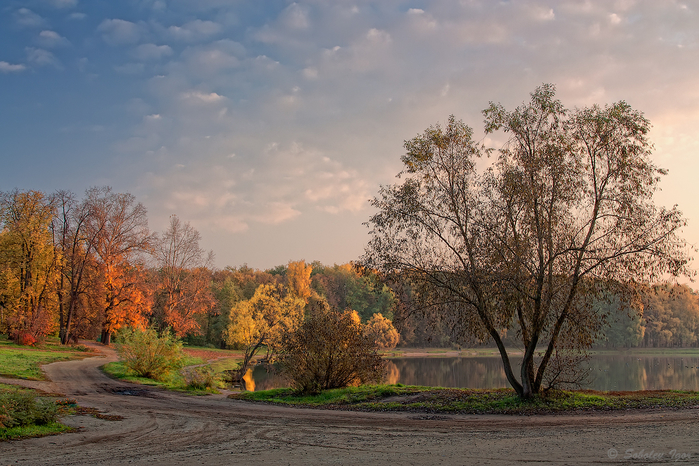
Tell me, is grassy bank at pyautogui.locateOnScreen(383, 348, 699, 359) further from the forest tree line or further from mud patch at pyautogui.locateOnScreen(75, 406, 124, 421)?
mud patch at pyautogui.locateOnScreen(75, 406, 124, 421)

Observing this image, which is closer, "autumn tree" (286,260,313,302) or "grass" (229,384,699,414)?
"grass" (229,384,699,414)

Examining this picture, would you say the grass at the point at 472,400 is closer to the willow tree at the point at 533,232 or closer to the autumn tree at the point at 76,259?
the willow tree at the point at 533,232

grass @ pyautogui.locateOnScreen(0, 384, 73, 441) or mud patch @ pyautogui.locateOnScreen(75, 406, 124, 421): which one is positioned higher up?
grass @ pyautogui.locateOnScreen(0, 384, 73, 441)

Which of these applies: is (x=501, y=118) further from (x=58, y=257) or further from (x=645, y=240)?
(x=58, y=257)

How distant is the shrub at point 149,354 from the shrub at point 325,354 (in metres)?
8.65

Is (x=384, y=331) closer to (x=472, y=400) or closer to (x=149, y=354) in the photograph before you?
(x=149, y=354)

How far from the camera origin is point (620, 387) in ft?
105

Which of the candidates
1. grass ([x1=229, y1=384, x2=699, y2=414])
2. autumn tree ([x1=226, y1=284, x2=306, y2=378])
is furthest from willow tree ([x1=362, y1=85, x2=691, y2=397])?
autumn tree ([x1=226, y1=284, x2=306, y2=378])

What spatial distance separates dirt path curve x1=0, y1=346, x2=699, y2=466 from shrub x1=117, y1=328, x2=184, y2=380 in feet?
31.3

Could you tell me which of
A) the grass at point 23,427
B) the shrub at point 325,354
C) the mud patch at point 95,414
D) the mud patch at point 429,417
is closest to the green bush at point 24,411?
the grass at point 23,427

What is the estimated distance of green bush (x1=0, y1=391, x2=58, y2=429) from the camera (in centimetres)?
995

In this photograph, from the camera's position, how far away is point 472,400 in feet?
50.4

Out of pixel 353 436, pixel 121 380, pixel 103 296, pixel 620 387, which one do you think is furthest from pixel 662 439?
pixel 103 296

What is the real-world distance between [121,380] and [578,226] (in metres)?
22.4
